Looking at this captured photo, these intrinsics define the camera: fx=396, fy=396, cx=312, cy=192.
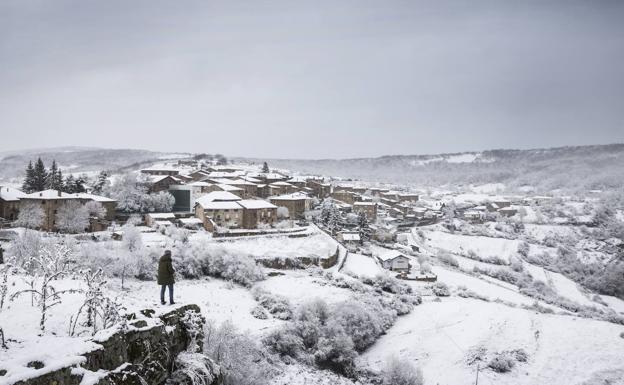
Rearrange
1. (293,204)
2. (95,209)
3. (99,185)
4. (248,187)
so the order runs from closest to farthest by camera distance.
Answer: (95,209) → (99,185) → (293,204) → (248,187)

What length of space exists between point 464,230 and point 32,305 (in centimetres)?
7483

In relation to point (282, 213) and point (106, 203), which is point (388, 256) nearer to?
point (282, 213)

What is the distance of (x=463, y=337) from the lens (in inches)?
922

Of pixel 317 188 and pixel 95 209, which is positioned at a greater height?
pixel 95 209

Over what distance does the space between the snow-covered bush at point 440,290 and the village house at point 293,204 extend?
26.1 metres

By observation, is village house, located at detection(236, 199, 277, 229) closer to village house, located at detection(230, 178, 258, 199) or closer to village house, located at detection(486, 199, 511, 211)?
village house, located at detection(230, 178, 258, 199)

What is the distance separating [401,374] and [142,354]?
46.3ft

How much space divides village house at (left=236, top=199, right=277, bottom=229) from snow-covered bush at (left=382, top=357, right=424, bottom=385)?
30690mm

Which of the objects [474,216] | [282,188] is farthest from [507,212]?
[282,188]

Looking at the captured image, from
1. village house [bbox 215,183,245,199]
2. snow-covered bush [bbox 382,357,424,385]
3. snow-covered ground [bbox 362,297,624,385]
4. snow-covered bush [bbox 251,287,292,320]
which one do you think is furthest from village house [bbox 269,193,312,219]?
snow-covered bush [bbox 382,357,424,385]

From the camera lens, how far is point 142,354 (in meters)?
7.26

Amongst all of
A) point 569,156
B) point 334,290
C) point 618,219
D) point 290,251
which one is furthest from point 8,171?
point 569,156

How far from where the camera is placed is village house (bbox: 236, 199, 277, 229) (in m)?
47.1

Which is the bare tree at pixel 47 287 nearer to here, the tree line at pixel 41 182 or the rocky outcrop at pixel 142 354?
the rocky outcrop at pixel 142 354
